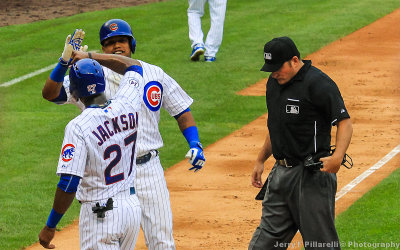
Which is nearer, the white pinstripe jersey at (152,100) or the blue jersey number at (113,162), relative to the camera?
the blue jersey number at (113,162)

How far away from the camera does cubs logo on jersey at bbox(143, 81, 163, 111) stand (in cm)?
680

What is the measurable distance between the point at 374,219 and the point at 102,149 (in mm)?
3931

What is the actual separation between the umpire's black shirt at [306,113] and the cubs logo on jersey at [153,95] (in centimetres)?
94

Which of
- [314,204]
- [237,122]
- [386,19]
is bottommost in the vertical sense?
[386,19]

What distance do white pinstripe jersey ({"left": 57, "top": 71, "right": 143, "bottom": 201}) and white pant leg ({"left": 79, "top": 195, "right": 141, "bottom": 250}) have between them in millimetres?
96

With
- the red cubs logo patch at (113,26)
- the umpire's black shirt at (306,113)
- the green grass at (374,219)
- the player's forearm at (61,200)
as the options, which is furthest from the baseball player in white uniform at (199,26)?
the player's forearm at (61,200)

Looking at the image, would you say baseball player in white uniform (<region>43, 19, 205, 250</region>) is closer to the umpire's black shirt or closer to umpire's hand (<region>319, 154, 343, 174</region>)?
the umpire's black shirt

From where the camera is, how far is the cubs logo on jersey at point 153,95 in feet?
22.3

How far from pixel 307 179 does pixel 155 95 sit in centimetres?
135

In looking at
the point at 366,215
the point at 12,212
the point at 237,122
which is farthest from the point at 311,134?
the point at 237,122

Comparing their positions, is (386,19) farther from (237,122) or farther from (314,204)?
(314,204)

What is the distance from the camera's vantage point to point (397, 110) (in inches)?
538

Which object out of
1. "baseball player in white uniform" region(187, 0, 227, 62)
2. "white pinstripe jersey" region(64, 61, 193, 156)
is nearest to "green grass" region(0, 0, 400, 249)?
"baseball player in white uniform" region(187, 0, 227, 62)

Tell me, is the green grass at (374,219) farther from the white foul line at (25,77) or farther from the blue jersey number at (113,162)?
the white foul line at (25,77)
